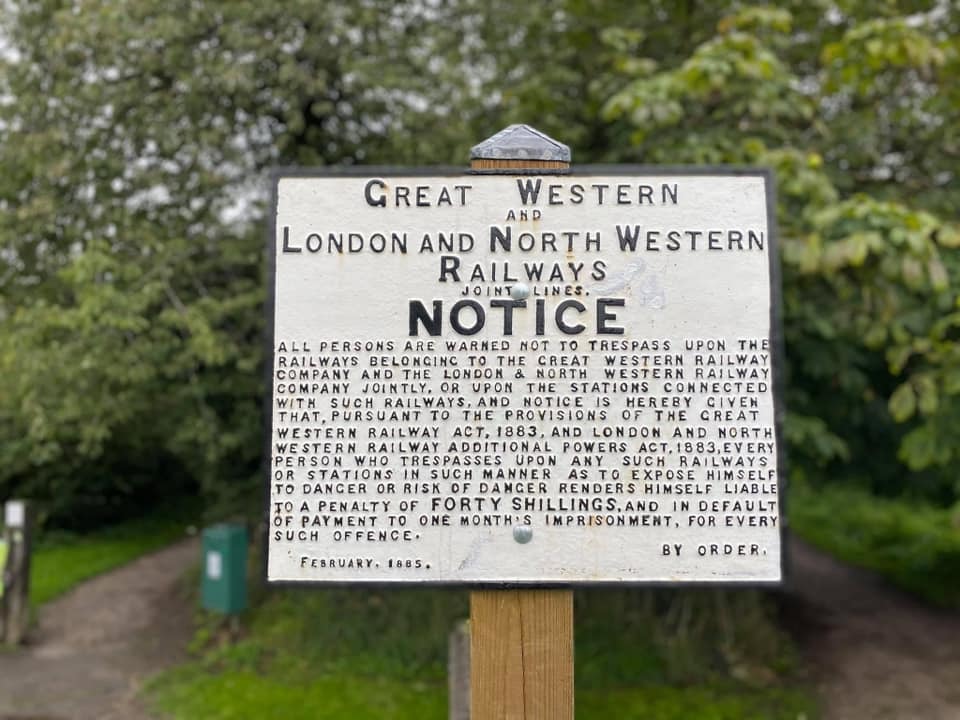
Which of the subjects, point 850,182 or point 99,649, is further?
point 99,649

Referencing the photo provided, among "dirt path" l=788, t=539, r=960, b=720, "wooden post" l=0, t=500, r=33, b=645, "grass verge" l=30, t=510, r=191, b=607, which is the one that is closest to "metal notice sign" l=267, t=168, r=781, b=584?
"dirt path" l=788, t=539, r=960, b=720

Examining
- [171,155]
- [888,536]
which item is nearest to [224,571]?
[171,155]

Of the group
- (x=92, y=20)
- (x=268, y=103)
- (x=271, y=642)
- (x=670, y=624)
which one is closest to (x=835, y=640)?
(x=670, y=624)

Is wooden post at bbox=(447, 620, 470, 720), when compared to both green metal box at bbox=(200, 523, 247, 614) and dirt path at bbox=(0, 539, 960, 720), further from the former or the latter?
green metal box at bbox=(200, 523, 247, 614)

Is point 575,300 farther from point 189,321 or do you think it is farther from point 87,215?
point 87,215

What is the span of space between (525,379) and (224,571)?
5.82 metres

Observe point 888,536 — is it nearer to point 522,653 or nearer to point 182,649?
point 182,649

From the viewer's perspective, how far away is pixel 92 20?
6680mm

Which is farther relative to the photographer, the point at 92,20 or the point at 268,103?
the point at 268,103

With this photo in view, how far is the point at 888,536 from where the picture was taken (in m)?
13.4

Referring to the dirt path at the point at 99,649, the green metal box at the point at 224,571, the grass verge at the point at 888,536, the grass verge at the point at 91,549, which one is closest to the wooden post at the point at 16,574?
the dirt path at the point at 99,649

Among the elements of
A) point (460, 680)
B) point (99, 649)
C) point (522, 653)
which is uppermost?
point (522, 653)

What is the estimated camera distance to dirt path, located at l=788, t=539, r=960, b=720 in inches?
260

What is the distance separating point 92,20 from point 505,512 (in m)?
5.87
